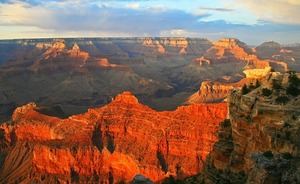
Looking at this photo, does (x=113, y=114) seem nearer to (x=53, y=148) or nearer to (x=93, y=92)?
(x=53, y=148)

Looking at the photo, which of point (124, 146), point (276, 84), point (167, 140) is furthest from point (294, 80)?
point (124, 146)

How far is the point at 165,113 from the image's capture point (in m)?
70.5

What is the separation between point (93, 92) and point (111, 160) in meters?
116

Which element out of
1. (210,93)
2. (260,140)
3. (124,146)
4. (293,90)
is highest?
(293,90)

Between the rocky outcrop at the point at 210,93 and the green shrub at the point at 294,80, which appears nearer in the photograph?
the green shrub at the point at 294,80

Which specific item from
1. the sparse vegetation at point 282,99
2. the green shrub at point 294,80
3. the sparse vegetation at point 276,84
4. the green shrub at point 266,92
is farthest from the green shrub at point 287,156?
the green shrub at point 294,80

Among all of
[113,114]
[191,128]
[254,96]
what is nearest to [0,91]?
[113,114]

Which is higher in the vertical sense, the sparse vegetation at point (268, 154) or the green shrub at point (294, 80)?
the green shrub at point (294, 80)

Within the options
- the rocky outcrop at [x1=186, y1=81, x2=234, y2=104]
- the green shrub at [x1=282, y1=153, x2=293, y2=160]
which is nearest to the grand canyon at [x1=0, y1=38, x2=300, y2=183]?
the green shrub at [x1=282, y1=153, x2=293, y2=160]

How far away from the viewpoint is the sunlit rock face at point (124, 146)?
207 feet

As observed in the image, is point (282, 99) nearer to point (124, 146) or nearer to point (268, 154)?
point (268, 154)

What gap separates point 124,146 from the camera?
6788 cm

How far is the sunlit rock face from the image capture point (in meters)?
63.0

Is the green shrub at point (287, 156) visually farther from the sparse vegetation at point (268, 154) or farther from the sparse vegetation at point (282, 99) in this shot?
the sparse vegetation at point (282, 99)
